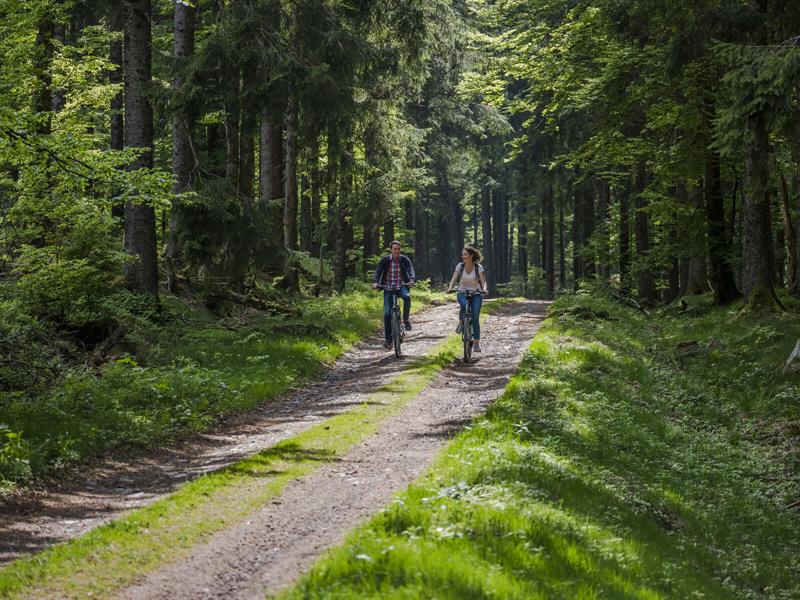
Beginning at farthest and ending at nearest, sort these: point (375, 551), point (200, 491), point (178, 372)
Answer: point (178, 372)
point (200, 491)
point (375, 551)

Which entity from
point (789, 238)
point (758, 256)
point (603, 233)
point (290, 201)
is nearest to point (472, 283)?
point (758, 256)

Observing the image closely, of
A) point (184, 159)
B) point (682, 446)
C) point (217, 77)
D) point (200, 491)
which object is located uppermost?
point (217, 77)

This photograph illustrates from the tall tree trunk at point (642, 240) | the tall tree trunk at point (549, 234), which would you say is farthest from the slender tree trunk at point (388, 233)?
the tall tree trunk at point (549, 234)

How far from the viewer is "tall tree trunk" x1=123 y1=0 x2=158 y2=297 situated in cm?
1408

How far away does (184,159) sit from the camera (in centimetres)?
1753

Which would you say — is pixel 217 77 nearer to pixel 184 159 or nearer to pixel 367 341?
pixel 184 159

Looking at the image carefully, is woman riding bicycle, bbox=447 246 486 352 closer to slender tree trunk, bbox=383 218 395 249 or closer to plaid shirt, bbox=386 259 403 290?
plaid shirt, bbox=386 259 403 290

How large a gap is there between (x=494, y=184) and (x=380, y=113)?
3587 cm

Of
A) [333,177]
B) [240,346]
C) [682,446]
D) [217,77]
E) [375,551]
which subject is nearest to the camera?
[375,551]

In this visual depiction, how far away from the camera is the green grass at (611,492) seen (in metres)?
4.94

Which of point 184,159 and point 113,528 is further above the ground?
point 184,159

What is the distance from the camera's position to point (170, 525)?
6012mm

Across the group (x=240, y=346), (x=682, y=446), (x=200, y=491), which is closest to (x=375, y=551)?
(x=200, y=491)

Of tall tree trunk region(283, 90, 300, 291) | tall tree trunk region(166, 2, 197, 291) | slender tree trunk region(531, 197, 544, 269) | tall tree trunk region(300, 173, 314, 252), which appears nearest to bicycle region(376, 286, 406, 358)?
tall tree trunk region(166, 2, 197, 291)
